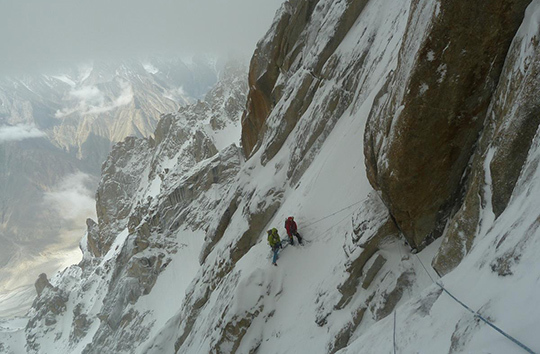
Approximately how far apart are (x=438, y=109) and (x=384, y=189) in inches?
105

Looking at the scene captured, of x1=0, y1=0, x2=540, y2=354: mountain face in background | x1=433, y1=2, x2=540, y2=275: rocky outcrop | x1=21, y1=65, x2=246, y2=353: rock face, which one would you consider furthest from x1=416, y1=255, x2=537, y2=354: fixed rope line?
x1=21, y1=65, x2=246, y2=353: rock face

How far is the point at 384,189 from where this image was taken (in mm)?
9164

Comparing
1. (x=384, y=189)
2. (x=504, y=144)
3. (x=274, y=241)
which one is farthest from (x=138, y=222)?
(x=504, y=144)

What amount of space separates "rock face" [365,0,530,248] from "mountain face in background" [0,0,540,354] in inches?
1.2

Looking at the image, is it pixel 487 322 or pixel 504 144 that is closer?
pixel 487 322

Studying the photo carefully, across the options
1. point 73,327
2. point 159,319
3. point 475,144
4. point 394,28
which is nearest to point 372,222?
point 475,144

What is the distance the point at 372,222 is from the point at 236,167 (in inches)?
2222

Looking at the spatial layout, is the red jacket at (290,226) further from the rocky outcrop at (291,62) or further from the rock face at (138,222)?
the rock face at (138,222)

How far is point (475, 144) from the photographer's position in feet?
25.5

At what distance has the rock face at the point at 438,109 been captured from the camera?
677 centimetres

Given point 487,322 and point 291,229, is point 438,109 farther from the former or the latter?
point 291,229


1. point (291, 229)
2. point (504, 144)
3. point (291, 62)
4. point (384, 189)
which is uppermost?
point (291, 62)

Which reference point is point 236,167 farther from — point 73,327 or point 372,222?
point 73,327

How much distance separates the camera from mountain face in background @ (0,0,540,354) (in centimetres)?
493
